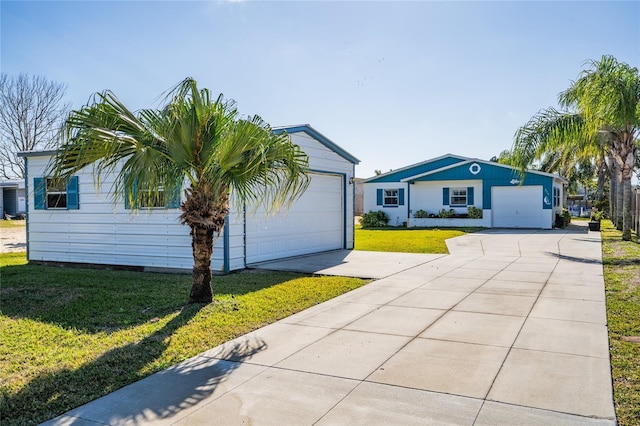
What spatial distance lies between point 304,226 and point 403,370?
9.10 meters

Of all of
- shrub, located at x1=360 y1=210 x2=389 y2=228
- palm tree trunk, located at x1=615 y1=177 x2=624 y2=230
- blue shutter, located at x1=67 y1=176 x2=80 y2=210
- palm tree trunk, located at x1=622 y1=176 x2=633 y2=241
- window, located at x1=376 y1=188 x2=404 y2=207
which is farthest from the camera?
window, located at x1=376 y1=188 x2=404 y2=207

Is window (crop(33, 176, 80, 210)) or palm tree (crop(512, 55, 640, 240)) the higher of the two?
palm tree (crop(512, 55, 640, 240))

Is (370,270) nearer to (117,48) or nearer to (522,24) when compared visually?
(522,24)

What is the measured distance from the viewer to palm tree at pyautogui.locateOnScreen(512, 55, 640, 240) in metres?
13.6

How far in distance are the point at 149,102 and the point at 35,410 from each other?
384cm

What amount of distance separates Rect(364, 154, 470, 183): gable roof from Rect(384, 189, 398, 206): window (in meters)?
0.68

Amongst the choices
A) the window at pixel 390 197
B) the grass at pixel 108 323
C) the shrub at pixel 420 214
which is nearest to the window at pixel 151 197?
the grass at pixel 108 323

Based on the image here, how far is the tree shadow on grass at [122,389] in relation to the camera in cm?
363

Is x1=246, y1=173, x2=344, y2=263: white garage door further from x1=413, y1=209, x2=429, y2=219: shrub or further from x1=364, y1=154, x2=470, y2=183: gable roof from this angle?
x1=364, y1=154, x2=470, y2=183: gable roof

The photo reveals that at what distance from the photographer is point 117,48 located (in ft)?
36.6

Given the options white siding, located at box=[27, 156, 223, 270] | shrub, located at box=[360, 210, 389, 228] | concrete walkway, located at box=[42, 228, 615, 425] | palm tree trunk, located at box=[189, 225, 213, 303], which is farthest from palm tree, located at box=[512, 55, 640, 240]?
palm tree trunk, located at box=[189, 225, 213, 303]

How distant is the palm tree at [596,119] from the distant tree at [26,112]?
89.6 feet

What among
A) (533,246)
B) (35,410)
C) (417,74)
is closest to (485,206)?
(533,246)

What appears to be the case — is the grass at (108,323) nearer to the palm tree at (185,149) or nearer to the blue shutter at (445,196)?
the palm tree at (185,149)
